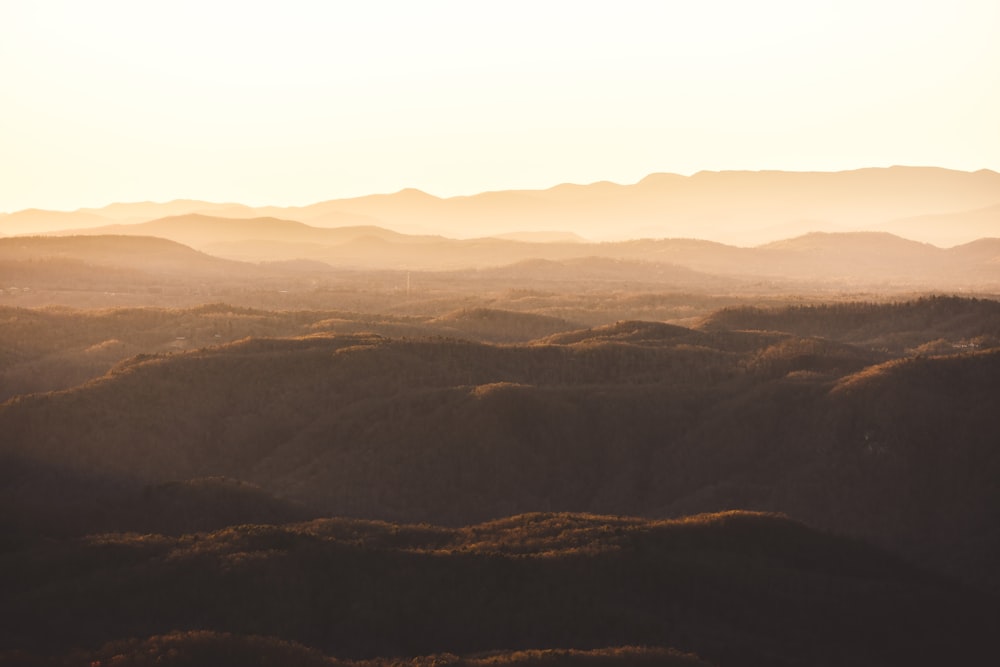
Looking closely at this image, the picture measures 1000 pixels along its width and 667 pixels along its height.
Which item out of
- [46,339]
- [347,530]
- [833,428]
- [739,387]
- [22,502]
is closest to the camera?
[347,530]

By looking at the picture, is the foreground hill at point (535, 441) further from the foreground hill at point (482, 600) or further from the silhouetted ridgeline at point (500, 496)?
the foreground hill at point (482, 600)

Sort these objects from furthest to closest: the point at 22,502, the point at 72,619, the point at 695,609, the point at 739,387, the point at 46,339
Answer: the point at 46,339 < the point at 739,387 < the point at 22,502 < the point at 695,609 < the point at 72,619

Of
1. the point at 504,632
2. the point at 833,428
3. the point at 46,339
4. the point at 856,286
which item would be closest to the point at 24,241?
the point at 46,339

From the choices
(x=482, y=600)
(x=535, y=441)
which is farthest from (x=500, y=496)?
(x=482, y=600)

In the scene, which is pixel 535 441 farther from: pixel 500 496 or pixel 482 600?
pixel 482 600

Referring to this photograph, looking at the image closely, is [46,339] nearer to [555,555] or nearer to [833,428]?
[833,428]

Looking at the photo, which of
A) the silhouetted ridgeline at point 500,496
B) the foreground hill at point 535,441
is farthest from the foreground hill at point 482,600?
the foreground hill at point 535,441
